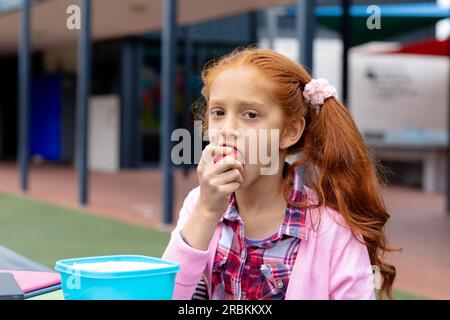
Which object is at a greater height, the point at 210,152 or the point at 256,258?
the point at 210,152

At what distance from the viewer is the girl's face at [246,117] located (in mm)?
1303

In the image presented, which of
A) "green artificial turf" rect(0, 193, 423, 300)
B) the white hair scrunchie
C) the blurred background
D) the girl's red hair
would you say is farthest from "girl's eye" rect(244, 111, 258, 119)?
"green artificial turf" rect(0, 193, 423, 300)

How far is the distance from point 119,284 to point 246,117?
51cm

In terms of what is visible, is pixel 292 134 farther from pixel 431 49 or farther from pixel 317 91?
pixel 431 49

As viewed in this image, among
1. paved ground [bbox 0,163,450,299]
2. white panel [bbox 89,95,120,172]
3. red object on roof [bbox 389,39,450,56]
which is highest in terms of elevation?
red object on roof [bbox 389,39,450,56]

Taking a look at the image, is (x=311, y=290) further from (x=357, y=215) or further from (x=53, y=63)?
(x=53, y=63)

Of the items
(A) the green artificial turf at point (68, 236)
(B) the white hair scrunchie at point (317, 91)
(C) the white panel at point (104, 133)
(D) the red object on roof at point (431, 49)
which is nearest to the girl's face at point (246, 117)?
(B) the white hair scrunchie at point (317, 91)

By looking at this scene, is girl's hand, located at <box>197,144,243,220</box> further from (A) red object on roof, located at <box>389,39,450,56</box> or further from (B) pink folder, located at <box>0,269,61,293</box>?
(A) red object on roof, located at <box>389,39,450,56</box>

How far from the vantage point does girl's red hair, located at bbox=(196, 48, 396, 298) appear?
1.49m

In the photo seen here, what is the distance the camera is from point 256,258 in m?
1.52

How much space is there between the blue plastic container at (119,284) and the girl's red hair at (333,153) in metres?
0.60

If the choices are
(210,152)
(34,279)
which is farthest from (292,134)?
(34,279)

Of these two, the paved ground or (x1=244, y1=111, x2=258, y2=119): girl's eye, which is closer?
(x1=244, y1=111, x2=258, y2=119): girl's eye

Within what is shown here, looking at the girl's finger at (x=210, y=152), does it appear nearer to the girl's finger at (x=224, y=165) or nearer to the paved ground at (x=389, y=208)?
the girl's finger at (x=224, y=165)
